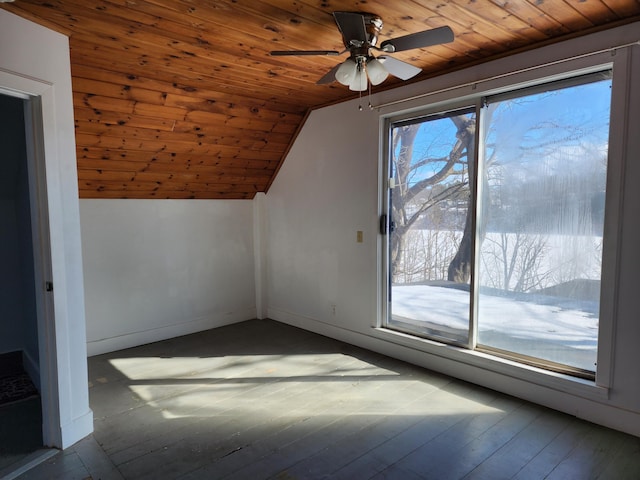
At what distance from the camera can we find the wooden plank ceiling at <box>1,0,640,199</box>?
2086 millimetres

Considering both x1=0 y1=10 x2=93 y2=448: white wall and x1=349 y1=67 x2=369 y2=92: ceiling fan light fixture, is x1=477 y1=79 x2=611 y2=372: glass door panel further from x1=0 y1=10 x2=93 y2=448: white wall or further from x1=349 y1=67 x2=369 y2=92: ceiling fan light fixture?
x1=0 y1=10 x2=93 y2=448: white wall

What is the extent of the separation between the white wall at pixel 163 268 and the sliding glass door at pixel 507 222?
6.46ft

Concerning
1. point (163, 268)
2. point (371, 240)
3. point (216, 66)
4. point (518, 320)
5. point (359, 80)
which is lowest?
point (518, 320)

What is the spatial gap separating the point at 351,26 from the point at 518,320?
218 centimetres

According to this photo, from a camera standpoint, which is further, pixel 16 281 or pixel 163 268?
pixel 163 268

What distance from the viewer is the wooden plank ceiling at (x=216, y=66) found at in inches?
82.1

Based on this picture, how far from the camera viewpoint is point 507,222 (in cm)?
288

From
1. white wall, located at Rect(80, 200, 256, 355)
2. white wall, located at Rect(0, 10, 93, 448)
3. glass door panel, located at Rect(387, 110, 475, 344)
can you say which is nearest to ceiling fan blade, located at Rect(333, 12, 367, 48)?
glass door panel, located at Rect(387, 110, 475, 344)

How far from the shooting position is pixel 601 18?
226 centimetres

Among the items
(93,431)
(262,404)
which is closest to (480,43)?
(262,404)

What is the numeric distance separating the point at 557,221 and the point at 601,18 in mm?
1146

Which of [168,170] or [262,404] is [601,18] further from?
[168,170]

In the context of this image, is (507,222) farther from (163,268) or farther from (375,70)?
(163,268)

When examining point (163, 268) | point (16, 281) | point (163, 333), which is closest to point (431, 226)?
point (163, 268)
